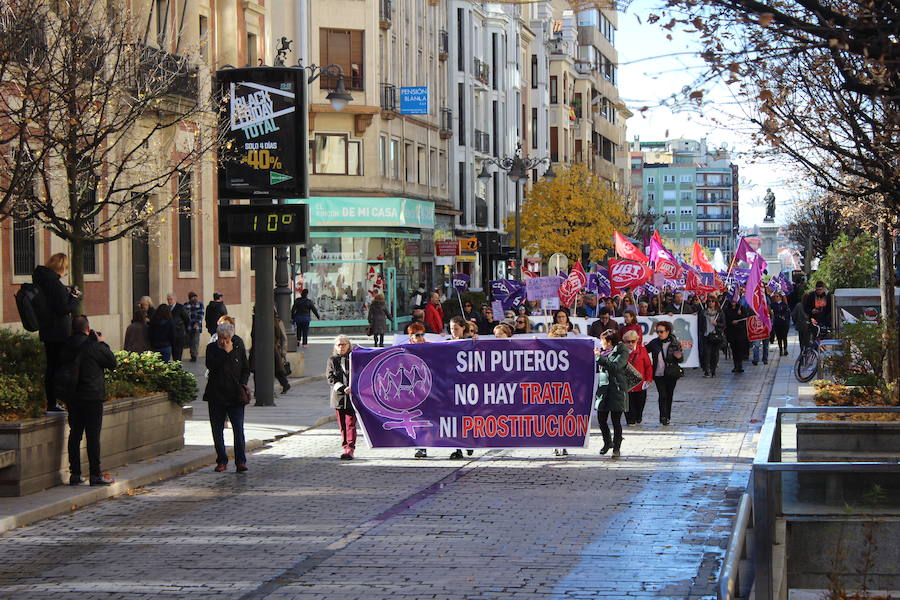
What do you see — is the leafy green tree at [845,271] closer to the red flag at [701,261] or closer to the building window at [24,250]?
the red flag at [701,261]

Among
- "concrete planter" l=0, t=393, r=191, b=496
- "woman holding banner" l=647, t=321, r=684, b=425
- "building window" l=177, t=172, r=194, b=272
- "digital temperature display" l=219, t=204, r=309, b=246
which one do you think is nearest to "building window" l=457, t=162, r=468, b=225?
"building window" l=177, t=172, r=194, b=272

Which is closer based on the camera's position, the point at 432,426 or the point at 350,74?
the point at 432,426

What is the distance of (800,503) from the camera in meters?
7.81

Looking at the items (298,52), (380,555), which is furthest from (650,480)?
(298,52)

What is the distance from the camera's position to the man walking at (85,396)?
1379 cm

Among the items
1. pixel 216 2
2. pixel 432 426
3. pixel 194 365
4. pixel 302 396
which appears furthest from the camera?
pixel 216 2

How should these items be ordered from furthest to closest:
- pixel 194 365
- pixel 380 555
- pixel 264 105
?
pixel 194 365 < pixel 264 105 < pixel 380 555

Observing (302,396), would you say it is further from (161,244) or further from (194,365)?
(161,244)

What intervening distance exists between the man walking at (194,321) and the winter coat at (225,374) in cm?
1703

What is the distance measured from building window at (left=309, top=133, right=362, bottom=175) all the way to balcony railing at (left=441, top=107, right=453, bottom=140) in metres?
12.1

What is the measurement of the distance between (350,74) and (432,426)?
37.5 m

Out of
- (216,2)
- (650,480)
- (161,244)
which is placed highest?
(216,2)

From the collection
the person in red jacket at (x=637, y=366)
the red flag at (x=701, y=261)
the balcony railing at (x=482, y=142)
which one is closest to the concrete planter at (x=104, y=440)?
the person in red jacket at (x=637, y=366)

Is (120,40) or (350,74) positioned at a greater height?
(350,74)
